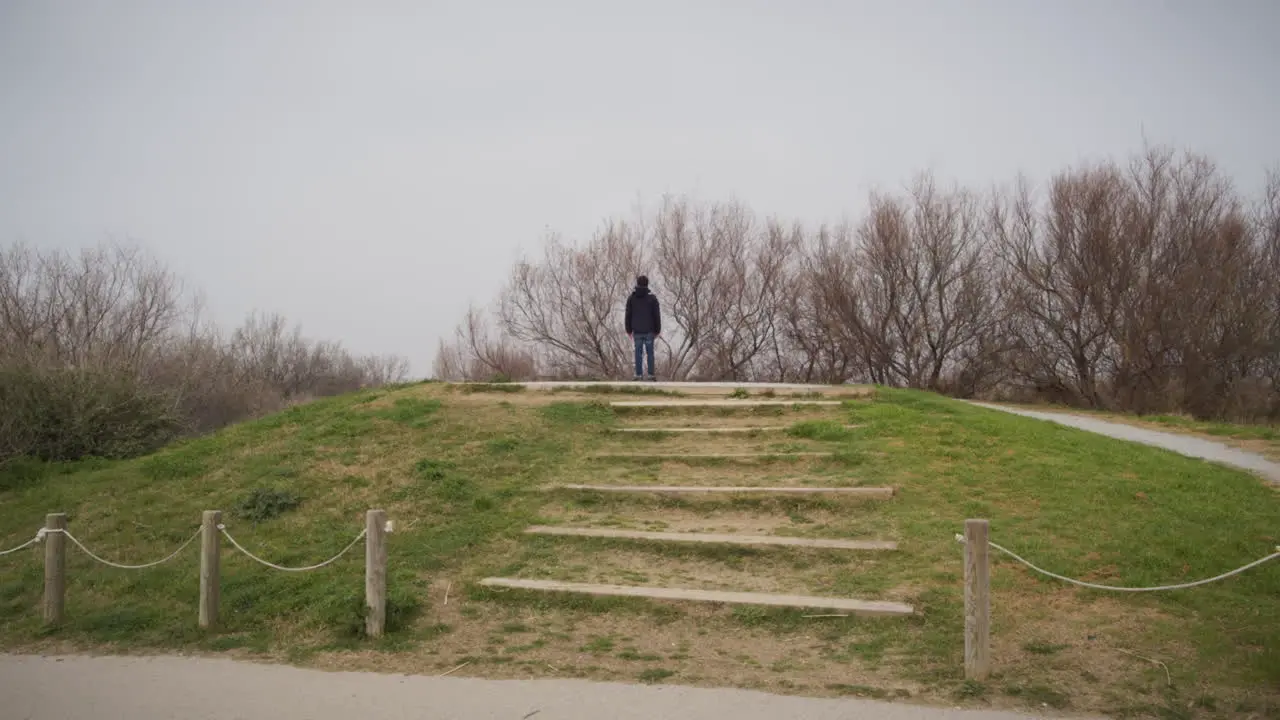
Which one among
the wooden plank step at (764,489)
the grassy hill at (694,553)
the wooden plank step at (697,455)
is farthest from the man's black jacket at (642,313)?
the wooden plank step at (764,489)

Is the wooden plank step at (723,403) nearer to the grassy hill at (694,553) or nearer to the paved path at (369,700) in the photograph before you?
the grassy hill at (694,553)

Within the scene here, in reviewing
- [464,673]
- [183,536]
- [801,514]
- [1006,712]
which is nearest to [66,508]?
[183,536]

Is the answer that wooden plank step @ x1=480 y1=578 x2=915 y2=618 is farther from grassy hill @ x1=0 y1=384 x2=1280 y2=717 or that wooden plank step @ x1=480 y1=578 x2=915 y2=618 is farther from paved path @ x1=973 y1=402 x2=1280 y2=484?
paved path @ x1=973 y1=402 x2=1280 y2=484

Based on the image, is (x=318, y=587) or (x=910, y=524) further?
(x=910, y=524)

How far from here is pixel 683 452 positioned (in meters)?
11.3

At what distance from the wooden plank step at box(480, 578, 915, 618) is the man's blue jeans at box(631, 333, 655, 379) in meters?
8.50

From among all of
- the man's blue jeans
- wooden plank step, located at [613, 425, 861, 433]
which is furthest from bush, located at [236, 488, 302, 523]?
the man's blue jeans

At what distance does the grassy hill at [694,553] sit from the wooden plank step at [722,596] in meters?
0.09

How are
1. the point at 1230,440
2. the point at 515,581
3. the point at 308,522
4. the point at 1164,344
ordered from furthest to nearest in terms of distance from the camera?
the point at 1164,344, the point at 1230,440, the point at 308,522, the point at 515,581

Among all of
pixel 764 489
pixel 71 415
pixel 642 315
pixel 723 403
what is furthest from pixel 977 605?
pixel 71 415

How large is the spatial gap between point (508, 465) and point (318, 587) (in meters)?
3.58

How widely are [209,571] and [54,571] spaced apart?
1.73 meters

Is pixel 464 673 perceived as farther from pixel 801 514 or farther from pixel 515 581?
pixel 801 514

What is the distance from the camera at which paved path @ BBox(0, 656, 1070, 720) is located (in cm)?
517
